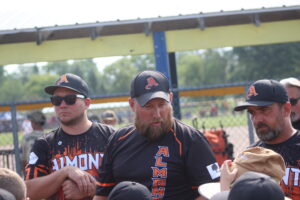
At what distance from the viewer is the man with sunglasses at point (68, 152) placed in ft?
11.8

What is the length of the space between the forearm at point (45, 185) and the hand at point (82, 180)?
0.19ft

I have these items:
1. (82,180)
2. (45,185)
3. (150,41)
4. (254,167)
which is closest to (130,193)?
(254,167)

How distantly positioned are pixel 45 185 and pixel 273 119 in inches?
74.6

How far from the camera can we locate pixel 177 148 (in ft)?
10.5

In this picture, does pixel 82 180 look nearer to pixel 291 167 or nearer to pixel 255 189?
pixel 291 167

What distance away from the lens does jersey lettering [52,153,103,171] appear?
12.7 ft

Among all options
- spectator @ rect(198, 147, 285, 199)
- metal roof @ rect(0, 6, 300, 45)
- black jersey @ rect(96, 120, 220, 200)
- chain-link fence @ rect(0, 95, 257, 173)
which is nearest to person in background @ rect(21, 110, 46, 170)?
chain-link fence @ rect(0, 95, 257, 173)

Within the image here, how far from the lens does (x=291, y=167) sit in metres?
3.24

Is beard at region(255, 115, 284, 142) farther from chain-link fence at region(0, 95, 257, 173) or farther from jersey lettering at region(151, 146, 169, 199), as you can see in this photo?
chain-link fence at region(0, 95, 257, 173)

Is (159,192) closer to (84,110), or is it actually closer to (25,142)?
(84,110)

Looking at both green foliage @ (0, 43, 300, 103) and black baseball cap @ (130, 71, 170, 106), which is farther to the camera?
green foliage @ (0, 43, 300, 103)

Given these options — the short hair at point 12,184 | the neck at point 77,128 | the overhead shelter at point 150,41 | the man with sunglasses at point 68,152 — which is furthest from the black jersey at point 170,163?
the overhead shelter at point 150,41

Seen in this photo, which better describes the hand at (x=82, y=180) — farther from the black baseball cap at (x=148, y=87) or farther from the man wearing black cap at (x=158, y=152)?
the black baseball cap at (x=148, y=87)

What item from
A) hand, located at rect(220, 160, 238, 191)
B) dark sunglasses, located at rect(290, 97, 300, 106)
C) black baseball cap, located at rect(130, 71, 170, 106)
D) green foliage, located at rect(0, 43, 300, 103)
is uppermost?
green foliage, located at rect(0, 43, 300, 103)
